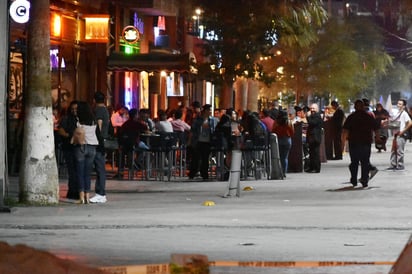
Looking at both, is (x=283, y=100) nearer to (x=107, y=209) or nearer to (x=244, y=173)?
(x=244, y=173)

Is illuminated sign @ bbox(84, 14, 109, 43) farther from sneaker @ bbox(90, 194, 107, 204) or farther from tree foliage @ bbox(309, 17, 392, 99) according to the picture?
tree foliage @ bbox(309, 17, 392, 99)

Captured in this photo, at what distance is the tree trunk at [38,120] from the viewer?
19.5 meters

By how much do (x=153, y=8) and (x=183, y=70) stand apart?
5.36 meters

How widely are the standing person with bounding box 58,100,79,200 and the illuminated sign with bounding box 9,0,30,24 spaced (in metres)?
5.93

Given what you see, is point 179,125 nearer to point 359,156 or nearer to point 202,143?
point 202,143

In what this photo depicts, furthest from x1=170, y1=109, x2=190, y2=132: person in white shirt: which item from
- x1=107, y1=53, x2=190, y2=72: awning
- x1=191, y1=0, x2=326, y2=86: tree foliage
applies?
x1=191, y1=0, x2=326, y2=86: tree foliage

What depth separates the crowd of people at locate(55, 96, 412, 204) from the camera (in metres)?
20.5

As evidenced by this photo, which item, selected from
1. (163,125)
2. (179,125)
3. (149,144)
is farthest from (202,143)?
(179,125)

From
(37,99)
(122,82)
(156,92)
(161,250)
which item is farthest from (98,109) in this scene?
(156,92)

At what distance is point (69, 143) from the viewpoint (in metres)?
20.7

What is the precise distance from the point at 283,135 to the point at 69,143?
32.0 feet

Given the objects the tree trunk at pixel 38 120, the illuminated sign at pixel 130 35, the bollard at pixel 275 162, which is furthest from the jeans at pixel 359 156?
the illuminated sign at pixel 130 35

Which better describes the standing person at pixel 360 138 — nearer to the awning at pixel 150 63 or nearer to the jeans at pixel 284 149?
the jeans at pixel 284 149

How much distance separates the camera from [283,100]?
74312 mm
